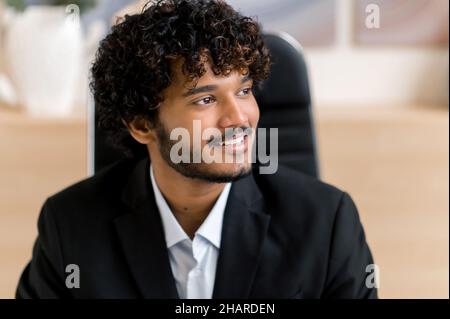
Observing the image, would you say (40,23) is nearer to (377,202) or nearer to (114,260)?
(114,260)

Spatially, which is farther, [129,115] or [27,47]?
[27,47]

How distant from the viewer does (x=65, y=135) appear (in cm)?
182

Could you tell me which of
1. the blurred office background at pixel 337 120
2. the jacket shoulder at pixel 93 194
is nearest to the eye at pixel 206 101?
the jacket shoulder at pixel 93 194

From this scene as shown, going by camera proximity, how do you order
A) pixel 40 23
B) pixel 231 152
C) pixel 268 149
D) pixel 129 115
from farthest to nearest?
pixel 40 23, pixel 268 149, pixel 129 115, pixel 231 152

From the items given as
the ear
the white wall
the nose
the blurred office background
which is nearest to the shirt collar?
the ear

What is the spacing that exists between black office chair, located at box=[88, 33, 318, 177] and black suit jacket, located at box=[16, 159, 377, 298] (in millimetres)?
158

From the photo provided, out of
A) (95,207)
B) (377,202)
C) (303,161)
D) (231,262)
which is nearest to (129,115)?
(95,207)

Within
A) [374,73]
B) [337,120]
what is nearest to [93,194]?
[337,120]

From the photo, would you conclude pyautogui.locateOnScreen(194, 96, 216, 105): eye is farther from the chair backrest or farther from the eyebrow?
the chair backrest

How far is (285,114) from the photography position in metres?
1.27

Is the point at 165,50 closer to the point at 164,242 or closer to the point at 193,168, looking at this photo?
the point at 193,168

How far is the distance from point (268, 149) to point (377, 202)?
Answer: 69 cm

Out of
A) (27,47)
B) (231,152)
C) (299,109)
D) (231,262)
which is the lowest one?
(231,262)

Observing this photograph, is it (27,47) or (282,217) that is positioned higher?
(27,47)
